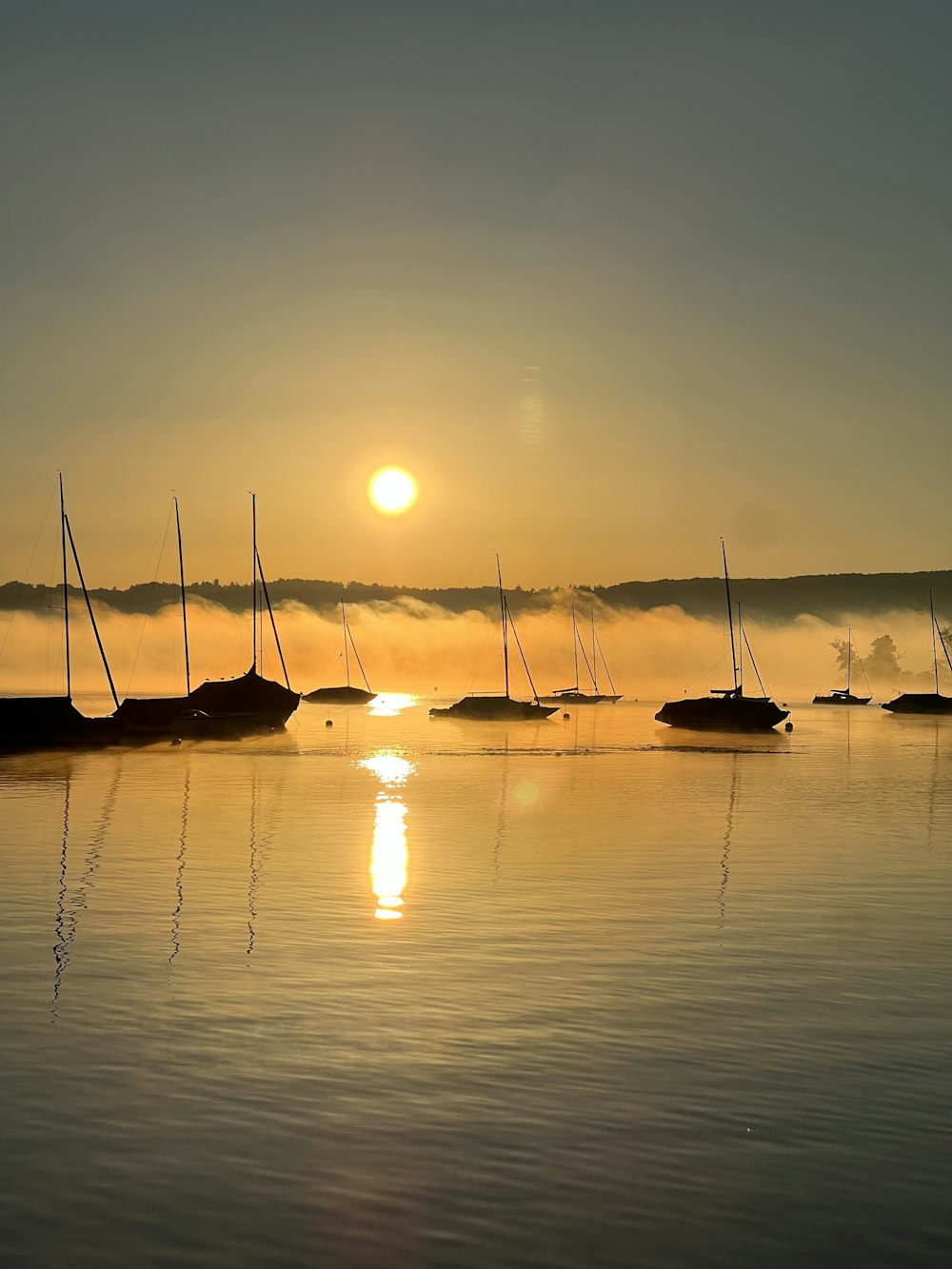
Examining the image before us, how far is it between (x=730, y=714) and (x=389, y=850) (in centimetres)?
10891

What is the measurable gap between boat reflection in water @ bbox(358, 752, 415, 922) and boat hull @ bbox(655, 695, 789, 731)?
233 feet

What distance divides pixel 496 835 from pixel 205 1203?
3481 centimetres

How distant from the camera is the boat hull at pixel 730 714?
146m

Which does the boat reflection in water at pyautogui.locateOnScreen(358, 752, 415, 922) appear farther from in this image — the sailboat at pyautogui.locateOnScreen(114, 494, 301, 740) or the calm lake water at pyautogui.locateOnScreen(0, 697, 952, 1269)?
the sailboat at pyautogui.locateOnScreen(114, 494, 301, 740)

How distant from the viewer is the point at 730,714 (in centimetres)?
14625

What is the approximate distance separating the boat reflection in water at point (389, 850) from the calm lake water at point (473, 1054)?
0.77 ft

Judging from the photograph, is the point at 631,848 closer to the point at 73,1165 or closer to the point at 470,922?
the point at 470,922

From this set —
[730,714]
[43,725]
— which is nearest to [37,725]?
[43,725]

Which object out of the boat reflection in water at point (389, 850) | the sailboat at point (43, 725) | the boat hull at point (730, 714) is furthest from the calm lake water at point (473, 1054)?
the boat hull at point (730, 714)

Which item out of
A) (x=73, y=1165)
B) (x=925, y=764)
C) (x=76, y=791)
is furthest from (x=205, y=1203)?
(x=925, y=764)

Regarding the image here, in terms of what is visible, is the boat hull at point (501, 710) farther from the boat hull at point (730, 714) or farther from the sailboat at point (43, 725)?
the sailboat at point (43, 725)

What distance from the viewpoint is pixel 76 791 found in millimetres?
64938

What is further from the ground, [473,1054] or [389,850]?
[389,850]

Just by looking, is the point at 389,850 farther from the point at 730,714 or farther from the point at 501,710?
the point at 501,710
